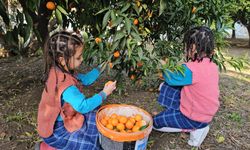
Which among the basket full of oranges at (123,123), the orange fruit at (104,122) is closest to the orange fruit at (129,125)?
the basket full of oranges at (123,123)

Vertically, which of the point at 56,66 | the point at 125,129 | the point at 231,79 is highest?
the point at 56,66

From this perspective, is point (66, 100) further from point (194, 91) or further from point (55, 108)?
point (194, 91)

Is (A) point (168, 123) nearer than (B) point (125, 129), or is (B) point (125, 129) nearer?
(B) point (125, 129)

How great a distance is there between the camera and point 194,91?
2568mm

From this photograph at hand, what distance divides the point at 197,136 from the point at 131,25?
48.4 inches

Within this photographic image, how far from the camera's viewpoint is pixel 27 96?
3547 millimetres

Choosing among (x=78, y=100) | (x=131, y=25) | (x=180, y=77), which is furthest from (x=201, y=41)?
(x=78, y=100)

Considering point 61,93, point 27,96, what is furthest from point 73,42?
point 27,96

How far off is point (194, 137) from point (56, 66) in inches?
50.4

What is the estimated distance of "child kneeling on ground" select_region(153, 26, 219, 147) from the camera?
2479mm

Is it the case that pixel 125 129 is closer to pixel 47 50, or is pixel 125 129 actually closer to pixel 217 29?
pixel 47 50

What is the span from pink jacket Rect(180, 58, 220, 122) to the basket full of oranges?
40cm

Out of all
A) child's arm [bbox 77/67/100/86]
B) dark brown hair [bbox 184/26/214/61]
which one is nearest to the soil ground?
dark brown hair [bbox 184/26/214/61]

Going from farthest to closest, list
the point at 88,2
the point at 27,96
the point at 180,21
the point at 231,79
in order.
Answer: the point at 231,79 < the point at 27,96 < the point at 180,21 < the point at 88,2
